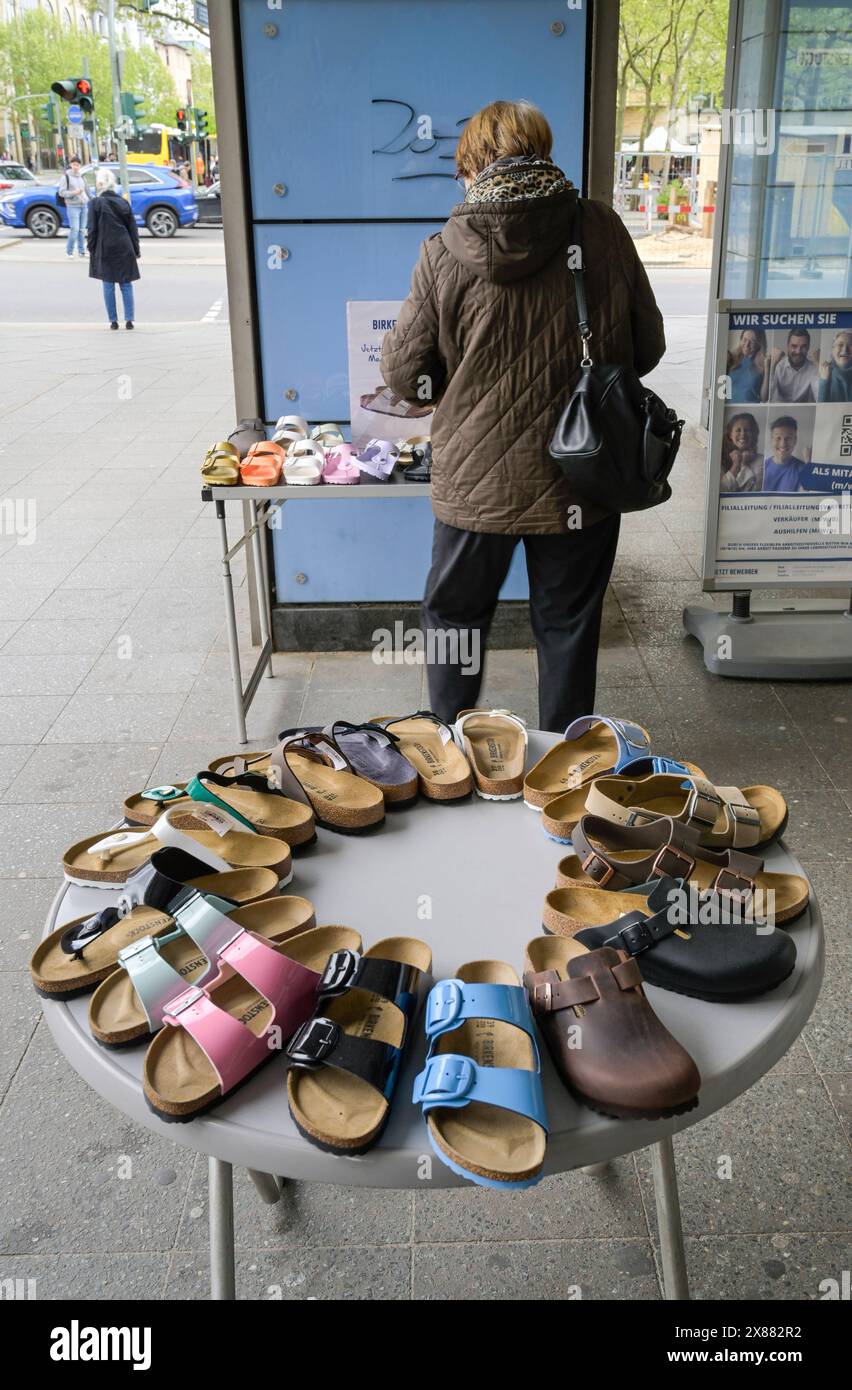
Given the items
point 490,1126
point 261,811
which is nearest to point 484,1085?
point 490,1126

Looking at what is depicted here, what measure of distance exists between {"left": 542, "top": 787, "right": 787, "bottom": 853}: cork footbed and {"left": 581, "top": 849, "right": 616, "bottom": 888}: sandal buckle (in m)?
0.10

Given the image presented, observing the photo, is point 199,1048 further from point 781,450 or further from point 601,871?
point 781,450

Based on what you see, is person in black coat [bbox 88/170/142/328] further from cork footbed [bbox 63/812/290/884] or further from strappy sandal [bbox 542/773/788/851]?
strappy sandal [bbox 542/773/788/851]

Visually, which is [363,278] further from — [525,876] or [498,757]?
[525,876]

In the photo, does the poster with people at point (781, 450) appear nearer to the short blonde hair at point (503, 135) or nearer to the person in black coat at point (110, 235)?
the short blonde hair at point (503, 135)

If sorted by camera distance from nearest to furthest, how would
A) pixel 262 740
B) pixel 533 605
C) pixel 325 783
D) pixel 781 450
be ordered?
pixel 325 783 < pixel 533 605 < pixel 262 740 < pixel 781 450

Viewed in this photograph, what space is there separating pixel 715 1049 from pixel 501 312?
210 cm

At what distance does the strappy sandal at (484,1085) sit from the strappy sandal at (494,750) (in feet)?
1.78

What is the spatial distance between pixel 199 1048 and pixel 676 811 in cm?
87

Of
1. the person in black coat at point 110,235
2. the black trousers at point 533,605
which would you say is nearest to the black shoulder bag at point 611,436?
the black trousers at point 533,605

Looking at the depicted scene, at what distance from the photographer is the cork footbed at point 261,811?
1842 millimetres

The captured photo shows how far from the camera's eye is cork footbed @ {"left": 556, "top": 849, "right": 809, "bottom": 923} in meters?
1.65

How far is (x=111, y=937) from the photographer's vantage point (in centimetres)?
164
